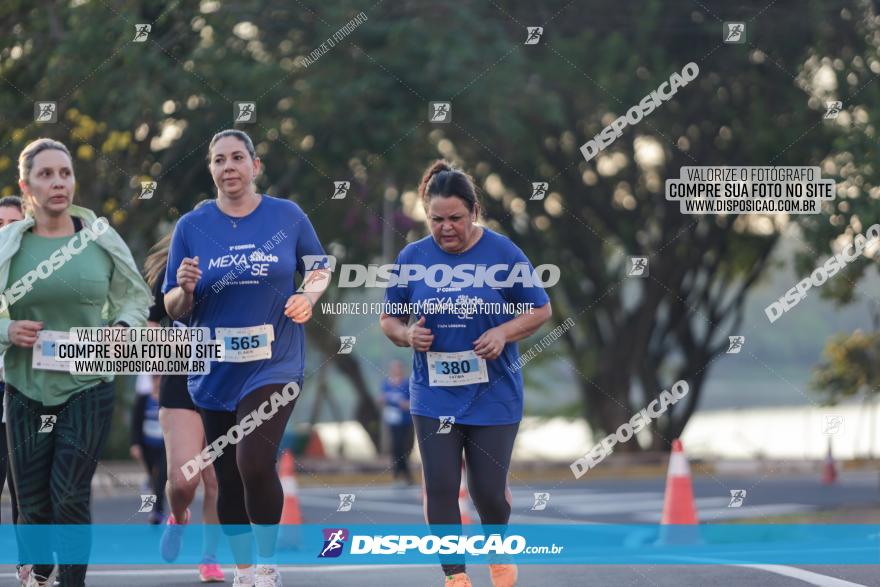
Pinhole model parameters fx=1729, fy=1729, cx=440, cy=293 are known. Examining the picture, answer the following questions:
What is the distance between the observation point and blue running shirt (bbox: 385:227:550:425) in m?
8.41

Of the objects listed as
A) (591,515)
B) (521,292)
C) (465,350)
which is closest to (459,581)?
(465,350)

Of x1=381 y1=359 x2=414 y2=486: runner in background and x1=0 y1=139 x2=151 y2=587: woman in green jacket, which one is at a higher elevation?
x1=381 y1=359 x2=414 y2=486: runner in background

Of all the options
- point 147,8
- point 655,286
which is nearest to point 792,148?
point 655,286

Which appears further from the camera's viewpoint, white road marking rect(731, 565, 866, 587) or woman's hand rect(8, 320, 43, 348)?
white road marking rect(731, 565, 866, 587)

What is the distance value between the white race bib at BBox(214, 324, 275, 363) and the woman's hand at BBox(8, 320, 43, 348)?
949 mm

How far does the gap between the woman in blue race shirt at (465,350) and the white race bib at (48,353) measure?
5.38ft

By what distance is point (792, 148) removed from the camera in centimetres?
2767

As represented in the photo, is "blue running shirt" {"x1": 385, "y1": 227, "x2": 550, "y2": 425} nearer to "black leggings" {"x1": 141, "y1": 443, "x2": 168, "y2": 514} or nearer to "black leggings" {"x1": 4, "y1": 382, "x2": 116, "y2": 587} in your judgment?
"black leggings" {"x1": 4, "y1": 382, "x2": 116, "y2": 587}

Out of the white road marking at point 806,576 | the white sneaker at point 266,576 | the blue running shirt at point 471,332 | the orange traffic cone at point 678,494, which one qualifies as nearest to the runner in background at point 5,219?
the white sneaker at point 266,576

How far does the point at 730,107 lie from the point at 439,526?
20.9m

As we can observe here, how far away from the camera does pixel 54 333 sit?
8.25 m

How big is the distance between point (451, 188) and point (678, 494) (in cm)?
550

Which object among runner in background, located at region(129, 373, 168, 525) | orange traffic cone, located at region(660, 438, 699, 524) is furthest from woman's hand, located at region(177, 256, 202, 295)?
runner in background, located at region(129, 373, 168, 525)

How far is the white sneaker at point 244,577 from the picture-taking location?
8695 mm
